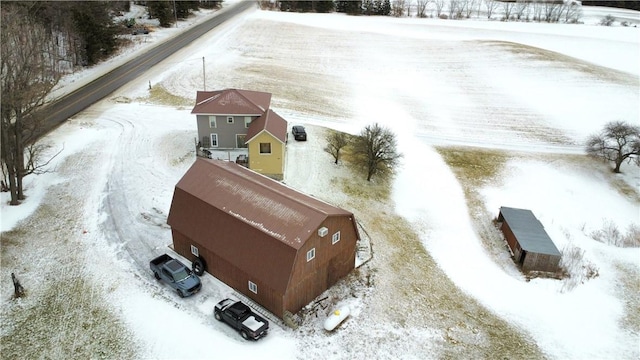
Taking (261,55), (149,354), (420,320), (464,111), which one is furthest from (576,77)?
(149,354)

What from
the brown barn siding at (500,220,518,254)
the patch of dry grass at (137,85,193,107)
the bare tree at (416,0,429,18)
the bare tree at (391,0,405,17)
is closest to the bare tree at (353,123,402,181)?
the brown barn siding at (500,220,518,254)

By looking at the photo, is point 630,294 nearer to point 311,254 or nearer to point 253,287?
point 311,254

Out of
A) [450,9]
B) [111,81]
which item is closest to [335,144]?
[111,81]

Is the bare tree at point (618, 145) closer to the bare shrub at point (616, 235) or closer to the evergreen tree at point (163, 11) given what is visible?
the bare shrub at point (616, 235)

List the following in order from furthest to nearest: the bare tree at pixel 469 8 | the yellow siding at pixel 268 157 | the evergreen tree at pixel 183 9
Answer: the bare tree at pixel 469 8 → the evergreen tree at pixel 183 9 → the yellow siding at pixel 268 157

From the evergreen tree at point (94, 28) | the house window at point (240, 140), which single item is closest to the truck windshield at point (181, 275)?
the house window at point (240, 140)

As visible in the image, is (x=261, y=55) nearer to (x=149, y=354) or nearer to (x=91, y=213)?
(x=91, y=213)

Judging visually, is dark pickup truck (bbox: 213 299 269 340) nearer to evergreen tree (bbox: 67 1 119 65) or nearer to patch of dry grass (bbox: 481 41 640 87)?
evergreen tree (bbox: 67 1 119 65)
